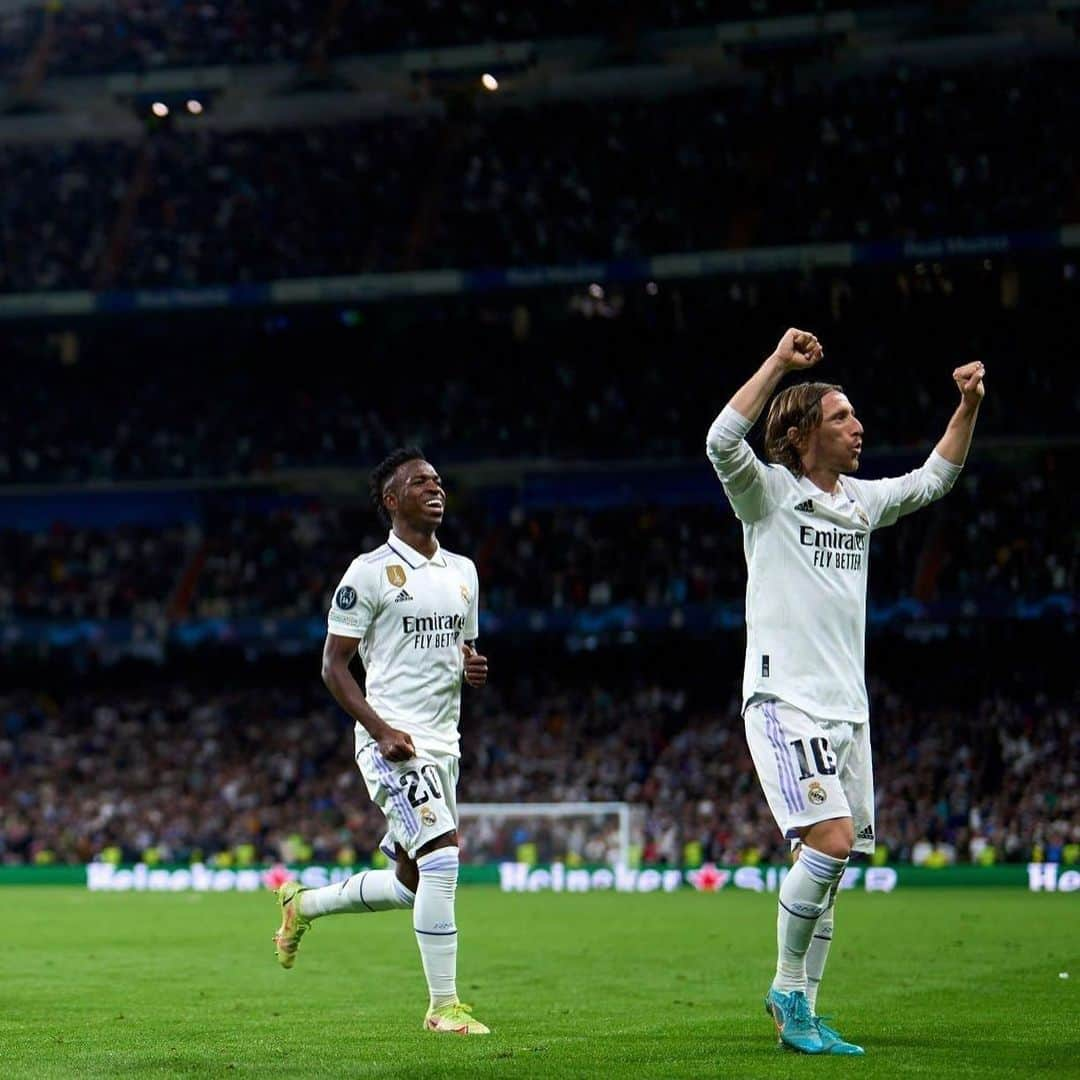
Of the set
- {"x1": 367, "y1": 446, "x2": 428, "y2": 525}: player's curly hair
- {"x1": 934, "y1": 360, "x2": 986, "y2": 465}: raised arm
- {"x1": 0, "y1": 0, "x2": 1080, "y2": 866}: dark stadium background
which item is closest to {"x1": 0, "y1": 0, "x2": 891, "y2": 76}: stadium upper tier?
{"x1": 0, "y1": 0, "x2": 1080, "y2": 866}: dark stadium background

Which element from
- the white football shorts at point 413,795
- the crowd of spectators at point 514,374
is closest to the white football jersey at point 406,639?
the white football shorts at point 413,795

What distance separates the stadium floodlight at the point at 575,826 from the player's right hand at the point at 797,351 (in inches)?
1070

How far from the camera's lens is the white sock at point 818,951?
28.9 feet

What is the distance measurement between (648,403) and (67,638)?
48.2 ft

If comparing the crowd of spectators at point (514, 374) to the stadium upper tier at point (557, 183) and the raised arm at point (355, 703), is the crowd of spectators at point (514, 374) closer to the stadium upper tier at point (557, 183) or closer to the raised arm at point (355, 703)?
the stadium upper tier at point (557, 183)

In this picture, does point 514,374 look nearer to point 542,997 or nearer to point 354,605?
point 542,997

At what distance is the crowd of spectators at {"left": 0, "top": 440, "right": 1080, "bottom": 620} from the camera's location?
38.8 m

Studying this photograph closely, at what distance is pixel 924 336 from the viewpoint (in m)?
41.8

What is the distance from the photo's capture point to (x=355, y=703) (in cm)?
959

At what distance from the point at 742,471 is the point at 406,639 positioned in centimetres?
227

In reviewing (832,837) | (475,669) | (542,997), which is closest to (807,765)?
(832,837)

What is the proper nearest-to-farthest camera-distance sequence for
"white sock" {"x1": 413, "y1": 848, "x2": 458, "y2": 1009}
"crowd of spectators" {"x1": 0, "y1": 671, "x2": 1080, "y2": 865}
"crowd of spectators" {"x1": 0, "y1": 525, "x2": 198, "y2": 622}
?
"white sock" {"x1": 413, "y1": 848, "x2": 458, "y2": 1009}
"crowd of spectators" {"x1": 0, "y1": 671, "x2": 1080, "y2": 865}
"crowd of spectators" {"x1": 0, "y1": 525, "x2": 198, "y2": 622}

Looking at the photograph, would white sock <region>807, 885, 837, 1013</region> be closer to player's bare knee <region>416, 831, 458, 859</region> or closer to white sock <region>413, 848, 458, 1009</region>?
white sock <region>413, 848, 458, 1009</region>

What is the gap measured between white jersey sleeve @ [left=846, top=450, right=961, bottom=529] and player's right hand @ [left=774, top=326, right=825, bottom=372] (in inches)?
40.0
